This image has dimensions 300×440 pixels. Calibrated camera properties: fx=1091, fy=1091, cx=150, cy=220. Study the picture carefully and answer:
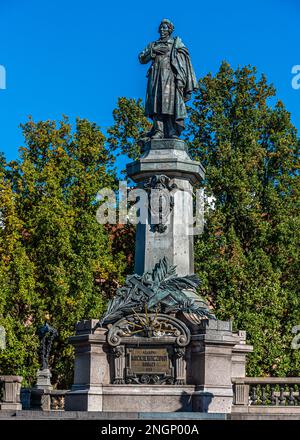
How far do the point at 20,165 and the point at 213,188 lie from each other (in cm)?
813

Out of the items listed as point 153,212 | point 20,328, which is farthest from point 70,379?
point 153,212

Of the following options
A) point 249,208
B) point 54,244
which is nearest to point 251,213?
point 249,208

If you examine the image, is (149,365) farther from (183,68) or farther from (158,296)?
(183,68)

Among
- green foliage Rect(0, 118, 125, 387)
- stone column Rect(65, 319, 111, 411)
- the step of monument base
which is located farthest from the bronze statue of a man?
green foliage Rect(0, 118, 125, 387)

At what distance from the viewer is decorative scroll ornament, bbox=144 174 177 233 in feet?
84.3

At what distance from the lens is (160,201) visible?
25719 millimetres

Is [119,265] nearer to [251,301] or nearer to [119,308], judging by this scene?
[251,301]

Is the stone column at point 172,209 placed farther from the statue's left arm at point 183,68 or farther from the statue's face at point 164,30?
the statue's face at point 164,30

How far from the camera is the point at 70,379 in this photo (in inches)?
1649

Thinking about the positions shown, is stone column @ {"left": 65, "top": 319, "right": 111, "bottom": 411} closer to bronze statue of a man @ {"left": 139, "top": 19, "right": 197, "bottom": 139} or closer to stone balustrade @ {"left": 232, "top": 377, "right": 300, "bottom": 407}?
stone balustrade @ {"left": 232, "top": 377, "right": 300, "bottom": 407}

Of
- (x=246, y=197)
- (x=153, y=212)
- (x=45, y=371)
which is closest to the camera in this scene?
(x=153, y=212)

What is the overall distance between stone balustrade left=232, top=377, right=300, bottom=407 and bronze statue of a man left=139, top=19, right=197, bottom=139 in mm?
6295

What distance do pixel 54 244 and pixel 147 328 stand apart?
64.1ft

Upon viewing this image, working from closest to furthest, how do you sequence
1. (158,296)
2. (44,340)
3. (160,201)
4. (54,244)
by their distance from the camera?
(158,296), (160,201), (44,340), (54,244)
